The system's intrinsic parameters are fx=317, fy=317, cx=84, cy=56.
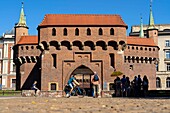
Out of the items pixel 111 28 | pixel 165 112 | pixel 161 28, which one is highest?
pixel 161 28

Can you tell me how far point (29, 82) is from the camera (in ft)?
160

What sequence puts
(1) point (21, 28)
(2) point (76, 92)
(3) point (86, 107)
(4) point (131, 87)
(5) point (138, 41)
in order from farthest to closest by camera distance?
(1) point (21, 28) → (5) point (138, 41) → (4) point (131, 87) → (2) point (76, 92) → (3) point (86, 107)

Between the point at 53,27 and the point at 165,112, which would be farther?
the point at 53,27

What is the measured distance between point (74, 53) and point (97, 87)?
1583 cm

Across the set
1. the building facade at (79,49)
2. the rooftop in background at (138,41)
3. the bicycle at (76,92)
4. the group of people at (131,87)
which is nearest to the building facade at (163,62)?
the rooftop in background at (138,41)

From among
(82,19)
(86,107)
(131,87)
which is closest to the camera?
(86,107)

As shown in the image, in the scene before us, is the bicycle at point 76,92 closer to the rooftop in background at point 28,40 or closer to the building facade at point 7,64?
the rooftop in background at point 28,40

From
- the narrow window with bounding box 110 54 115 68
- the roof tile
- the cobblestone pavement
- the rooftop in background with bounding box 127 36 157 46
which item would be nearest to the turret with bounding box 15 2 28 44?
the roof tile

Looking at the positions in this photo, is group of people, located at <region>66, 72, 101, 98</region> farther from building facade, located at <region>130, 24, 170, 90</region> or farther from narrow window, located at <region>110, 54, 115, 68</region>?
building facade, located at <region>130, 24, 170, 90</region>

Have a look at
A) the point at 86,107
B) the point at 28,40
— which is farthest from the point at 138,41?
the point at 86,107

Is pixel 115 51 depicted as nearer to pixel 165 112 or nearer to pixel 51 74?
pixel 51 74

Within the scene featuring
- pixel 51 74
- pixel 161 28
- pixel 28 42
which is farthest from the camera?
pixel 161 28

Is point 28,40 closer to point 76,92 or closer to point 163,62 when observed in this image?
point 76,92

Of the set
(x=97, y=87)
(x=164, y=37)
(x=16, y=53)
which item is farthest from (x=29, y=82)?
(x=164, y=37)
